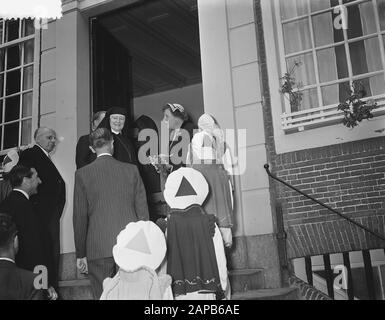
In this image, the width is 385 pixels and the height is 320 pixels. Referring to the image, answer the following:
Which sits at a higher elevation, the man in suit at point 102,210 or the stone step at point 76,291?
the man in suit at point 102,210

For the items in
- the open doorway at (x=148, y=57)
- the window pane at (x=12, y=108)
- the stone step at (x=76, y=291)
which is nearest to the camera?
the stone step at (x=76, y=291)

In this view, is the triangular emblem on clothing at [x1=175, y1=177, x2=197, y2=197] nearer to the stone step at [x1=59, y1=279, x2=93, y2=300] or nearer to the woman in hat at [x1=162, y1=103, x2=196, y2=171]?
the woman in hat at [x1=162, y1=103, x2=196, y2=171]

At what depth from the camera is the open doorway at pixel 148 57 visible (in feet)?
17.9

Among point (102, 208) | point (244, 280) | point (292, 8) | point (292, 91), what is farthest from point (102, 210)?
point (292, 8)

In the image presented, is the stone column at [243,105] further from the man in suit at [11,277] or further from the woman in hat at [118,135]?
the man in suit at [11,277]

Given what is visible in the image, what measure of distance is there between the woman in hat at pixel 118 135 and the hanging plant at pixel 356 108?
67.0 inches

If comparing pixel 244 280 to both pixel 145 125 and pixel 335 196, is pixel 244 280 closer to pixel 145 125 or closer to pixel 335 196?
pixel 335 196

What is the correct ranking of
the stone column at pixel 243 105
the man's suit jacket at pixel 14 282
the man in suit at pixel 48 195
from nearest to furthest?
the man's suit jacket at pixel 14 282 → the man in suit at pixel 48 195 → the stone column at pixel 243 105

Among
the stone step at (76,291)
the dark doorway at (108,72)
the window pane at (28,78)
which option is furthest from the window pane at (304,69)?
the window pane at (28,78)

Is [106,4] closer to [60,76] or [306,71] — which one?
[60,76]

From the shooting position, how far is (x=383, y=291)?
12.0 feet

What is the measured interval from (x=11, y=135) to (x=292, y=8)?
3096 mm

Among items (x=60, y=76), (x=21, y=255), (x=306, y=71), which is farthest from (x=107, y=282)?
(x=60, y=76)

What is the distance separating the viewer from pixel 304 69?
4.27 m
